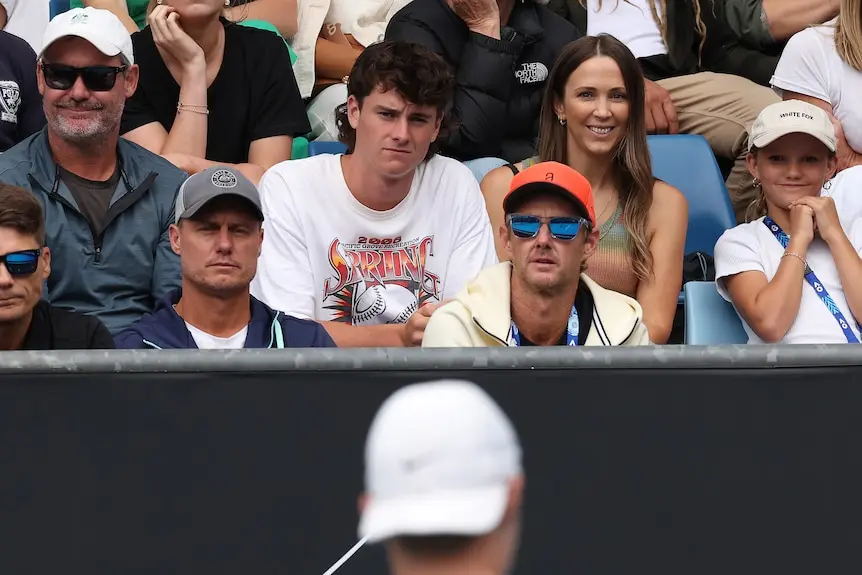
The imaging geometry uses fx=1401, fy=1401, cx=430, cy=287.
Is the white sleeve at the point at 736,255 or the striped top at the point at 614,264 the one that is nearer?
the white sleeve at the point at 736,255

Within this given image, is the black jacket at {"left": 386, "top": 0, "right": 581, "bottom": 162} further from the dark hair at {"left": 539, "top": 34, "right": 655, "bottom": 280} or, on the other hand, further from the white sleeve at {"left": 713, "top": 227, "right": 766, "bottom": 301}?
the white sleeve at {"left": 713, "top": 227, "right": 766, "bottom": 301}

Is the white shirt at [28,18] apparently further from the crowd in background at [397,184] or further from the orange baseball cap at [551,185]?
the orange baseball cap at [551,185]

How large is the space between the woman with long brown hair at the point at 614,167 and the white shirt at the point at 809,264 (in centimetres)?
20

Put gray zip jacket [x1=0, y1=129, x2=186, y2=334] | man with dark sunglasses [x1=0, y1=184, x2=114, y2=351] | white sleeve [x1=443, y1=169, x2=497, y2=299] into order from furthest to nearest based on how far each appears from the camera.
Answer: white sleeve [x1=443, y1=169, x2=497, y2=299], gray zip jacket [x1=0, y1=129, x2=186, y2=334], man with dark sunglasses [x1=0, y1=184, x2=114, y2=351]

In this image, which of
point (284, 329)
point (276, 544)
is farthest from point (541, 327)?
point (276, 544)

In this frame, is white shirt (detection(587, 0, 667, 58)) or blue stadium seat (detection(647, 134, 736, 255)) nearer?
blue stadium seat (detection(647, 134, 736, 255))

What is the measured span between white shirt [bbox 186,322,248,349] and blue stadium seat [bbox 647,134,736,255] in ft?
7.02

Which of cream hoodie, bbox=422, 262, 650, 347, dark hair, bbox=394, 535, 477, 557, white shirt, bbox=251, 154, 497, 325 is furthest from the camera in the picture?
white shirt, bbox=251, 154, 497, 325

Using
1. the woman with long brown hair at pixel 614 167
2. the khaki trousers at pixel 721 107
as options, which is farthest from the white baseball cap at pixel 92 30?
the khaki trousers at pixel 721 107

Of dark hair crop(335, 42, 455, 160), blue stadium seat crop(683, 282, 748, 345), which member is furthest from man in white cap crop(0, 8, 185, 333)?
blue stadium seat crop(683, 282, 748, 345)

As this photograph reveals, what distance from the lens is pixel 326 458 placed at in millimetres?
2801

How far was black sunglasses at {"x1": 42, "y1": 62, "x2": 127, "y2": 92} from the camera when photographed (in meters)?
4.32

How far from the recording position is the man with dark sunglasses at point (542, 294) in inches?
146

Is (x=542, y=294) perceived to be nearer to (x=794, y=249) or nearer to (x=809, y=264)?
(x=794, y=249)
